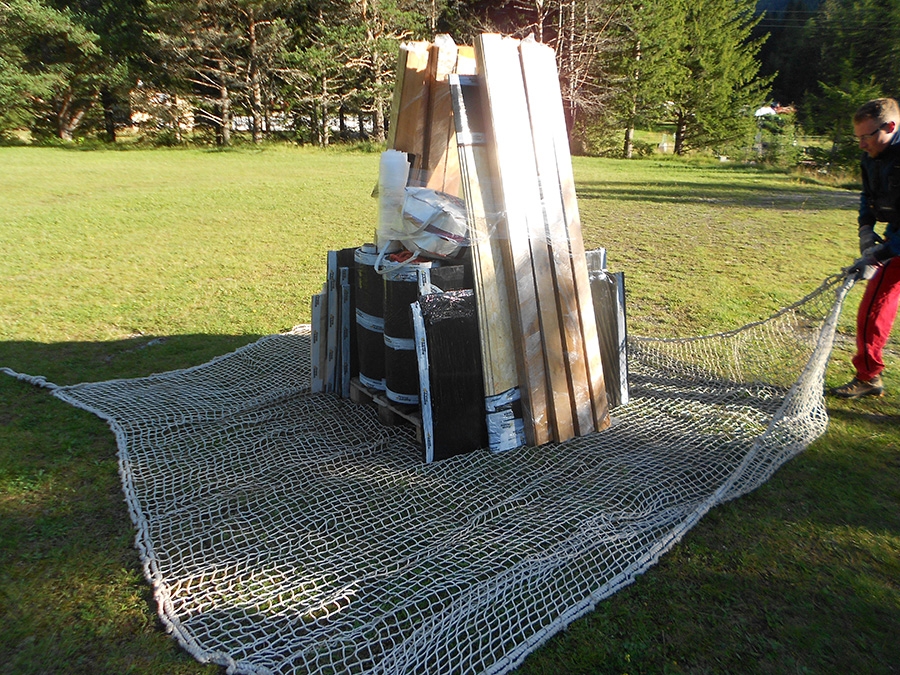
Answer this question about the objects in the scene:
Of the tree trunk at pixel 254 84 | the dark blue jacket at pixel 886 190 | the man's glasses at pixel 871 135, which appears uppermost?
the tree trunk at pixel 254 84

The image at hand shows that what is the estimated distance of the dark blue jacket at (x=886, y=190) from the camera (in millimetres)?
4172

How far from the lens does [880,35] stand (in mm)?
29250

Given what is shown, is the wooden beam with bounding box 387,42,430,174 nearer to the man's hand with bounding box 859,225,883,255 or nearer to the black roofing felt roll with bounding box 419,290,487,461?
the black roofing felt roll with bounding box 419,290,487,461

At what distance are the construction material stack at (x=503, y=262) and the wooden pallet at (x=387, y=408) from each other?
0.11m

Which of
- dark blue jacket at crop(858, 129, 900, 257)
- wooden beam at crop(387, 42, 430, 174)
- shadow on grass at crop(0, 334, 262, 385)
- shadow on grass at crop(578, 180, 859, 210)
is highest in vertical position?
wooden beam at crop(387, 42, 430, 174)

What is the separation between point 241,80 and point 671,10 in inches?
837

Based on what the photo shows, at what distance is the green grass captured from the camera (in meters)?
2.55

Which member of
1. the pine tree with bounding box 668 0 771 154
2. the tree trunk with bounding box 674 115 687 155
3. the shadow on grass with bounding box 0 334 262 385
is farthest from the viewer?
the tree trunk with bounding box 674 115 687 155

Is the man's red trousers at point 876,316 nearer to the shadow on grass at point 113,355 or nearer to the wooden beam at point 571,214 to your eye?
the wooden beam at point 571,214

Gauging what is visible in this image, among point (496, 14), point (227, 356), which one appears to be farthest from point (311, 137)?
point (227, 356)

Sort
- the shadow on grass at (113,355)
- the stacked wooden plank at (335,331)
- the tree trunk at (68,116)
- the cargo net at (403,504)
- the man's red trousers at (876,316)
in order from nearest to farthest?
1. the cargo net at (403,504)
2. the man's red trousers at (876,316)
3. the stacked wooden plank at (335,331)
4. the shadow on grass at (113,355)
5. the tree trunk at (68,116)

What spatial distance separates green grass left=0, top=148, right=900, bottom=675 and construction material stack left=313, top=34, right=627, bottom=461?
115 cm

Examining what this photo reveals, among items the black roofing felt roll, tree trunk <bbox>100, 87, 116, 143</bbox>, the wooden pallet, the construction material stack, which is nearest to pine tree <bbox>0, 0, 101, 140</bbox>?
tree trunk <bbox>100, 87, 116, 143</bbox>

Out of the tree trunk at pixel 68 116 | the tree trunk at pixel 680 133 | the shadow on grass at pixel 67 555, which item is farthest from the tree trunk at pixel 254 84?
the shadow on grass at pixel 67 555
